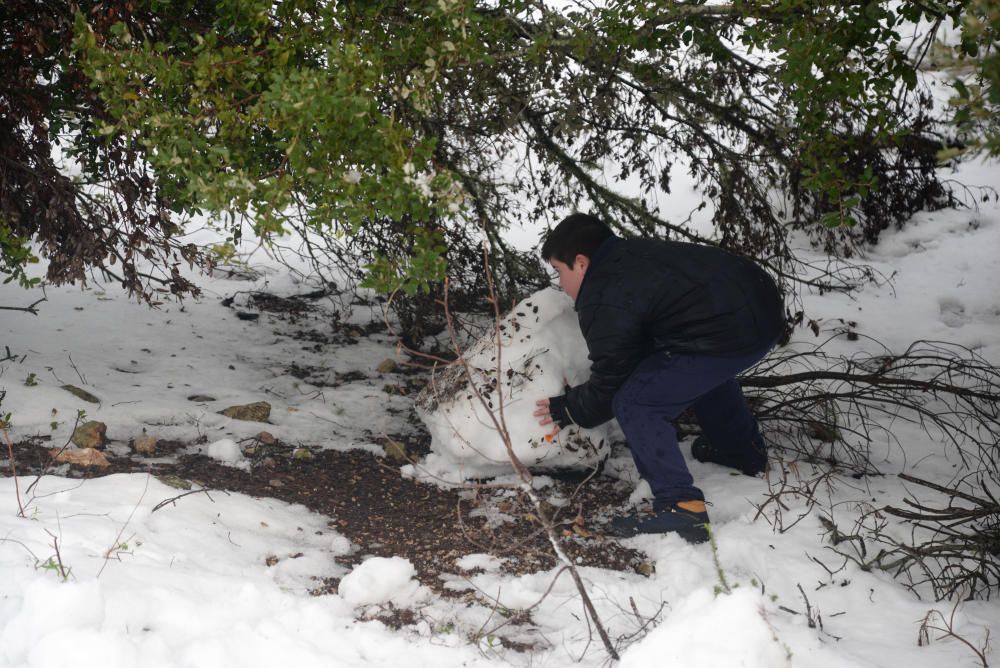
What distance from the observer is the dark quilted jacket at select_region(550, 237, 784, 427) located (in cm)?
321

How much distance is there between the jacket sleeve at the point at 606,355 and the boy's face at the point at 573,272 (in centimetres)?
21

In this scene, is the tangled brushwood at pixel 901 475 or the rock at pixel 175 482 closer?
the tangled brushwood at pixel 901 475

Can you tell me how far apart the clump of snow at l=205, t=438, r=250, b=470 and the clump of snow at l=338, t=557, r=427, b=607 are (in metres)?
1.39

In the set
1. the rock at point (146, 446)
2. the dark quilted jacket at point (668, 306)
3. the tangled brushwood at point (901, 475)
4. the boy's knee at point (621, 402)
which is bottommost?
the rock at point (146, 446)

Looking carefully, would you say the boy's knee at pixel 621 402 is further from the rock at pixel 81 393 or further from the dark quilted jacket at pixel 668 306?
the rock at pixel 81 393

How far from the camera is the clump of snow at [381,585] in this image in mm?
2621

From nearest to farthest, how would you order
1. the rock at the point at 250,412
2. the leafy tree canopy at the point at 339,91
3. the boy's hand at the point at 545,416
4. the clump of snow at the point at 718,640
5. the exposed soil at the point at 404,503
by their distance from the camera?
the clump of snow at the point at 718,640 → the leafy tree canopy at the point at 339,91 → the exposed soil at the point at 404,503 → the boy's hand at the point at 545,416 → the rock at the point at 250,412

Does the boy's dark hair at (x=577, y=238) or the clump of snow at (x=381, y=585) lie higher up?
the boy's dark hair at (x=577, y=238)

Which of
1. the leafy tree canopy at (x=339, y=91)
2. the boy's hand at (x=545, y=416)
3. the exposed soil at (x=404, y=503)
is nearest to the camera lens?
the leafy tree canopy at (x=339, y=91)

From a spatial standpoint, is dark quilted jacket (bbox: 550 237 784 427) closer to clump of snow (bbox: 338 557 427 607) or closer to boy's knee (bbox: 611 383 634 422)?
boy's knee (bbox: 611 383 634 422)

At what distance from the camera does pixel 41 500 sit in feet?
9.34

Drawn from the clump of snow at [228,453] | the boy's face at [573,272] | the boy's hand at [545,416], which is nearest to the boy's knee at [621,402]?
the boy's hand at [545,416]

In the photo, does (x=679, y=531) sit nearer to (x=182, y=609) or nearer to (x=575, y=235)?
(x=575, y=235)

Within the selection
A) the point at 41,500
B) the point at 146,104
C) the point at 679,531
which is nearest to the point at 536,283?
the point at 679,531
